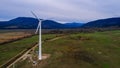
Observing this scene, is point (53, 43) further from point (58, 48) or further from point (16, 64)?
point (16, 64)

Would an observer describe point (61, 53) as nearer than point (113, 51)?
Yes

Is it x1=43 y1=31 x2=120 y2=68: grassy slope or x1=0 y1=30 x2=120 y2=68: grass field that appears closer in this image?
x1=0 y1=30 x2=120 y2=68: grass field

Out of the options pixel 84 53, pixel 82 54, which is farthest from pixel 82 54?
pixel 84 53

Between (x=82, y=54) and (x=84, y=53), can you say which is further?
(x=84, y=53)

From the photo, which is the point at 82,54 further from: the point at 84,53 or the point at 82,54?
the point at 84,53

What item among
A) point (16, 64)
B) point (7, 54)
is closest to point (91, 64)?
point (16, 64)

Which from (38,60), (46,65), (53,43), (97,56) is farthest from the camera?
(53,43)
